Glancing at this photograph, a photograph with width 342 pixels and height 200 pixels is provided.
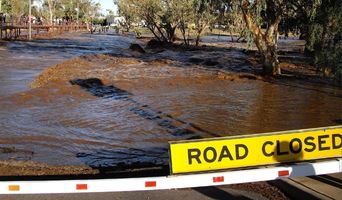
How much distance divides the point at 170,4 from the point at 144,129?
30223 mm

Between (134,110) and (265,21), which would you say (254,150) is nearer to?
(134,110)

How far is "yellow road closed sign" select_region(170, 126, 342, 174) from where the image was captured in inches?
230

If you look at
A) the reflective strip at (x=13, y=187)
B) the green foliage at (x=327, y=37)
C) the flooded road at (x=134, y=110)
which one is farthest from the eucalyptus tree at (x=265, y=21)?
the reflective strip at (x=13, y=187)

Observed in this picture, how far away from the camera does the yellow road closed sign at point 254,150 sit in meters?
5.85

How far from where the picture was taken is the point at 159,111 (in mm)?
14047

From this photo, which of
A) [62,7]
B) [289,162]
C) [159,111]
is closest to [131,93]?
[159,111]

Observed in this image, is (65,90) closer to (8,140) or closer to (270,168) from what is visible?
(8,140)

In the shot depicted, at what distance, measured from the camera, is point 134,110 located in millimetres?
14203

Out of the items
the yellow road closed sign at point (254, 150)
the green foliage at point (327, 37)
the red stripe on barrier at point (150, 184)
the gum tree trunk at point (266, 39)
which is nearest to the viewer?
the red stripe on barrier at point (150, 184)

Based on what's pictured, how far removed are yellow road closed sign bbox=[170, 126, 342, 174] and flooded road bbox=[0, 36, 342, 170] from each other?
2724 millimetres

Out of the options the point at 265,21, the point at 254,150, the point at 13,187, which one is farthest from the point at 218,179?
the point at 265,21

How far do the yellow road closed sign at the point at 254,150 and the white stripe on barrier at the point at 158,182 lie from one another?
14 cm

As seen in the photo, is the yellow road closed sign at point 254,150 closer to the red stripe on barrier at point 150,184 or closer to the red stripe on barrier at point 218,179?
the red stripe on barrier at point 218,179

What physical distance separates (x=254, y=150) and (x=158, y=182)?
1296mm
